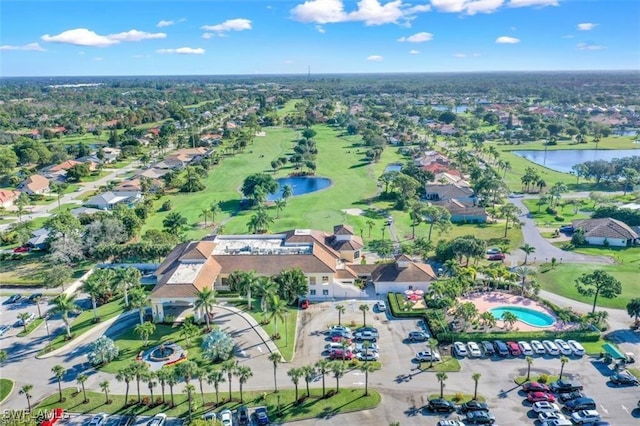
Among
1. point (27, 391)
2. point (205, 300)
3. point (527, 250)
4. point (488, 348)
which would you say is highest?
point (205, 300)

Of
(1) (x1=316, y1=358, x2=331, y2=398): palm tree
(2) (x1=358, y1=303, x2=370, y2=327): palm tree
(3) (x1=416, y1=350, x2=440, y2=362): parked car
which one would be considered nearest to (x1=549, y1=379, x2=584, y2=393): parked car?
(3) (x1=416, y1=350, x2=440, y2=362): parked car

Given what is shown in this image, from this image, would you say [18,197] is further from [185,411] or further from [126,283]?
[185,411]

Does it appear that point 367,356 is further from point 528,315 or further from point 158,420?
point 528,315

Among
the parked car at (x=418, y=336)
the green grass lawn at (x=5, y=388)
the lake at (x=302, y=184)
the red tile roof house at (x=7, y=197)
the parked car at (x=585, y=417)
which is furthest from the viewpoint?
the lake at (x=302, y=184)

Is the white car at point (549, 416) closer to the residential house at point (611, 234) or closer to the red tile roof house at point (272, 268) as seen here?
the red tile roof house at point (272, 268)

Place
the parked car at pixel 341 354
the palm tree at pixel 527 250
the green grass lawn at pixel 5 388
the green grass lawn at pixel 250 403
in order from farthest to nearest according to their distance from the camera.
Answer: the palm tree at pixel 527 250
the parked car at pixel 341 354
the green grass lawn at pixel 5 388
the green grass lawn at pixel 250 403

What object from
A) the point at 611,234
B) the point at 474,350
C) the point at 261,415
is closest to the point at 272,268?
the point at 261,415

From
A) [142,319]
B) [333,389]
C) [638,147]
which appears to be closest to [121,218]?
[142,319]

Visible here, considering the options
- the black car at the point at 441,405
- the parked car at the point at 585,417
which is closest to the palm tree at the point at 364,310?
the black car at the point at 441,405
